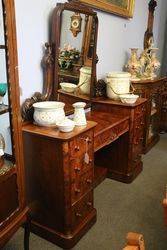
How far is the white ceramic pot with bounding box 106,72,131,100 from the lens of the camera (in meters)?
2.77

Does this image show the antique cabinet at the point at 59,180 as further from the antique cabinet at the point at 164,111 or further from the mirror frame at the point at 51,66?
the antique cabinet at the point at 164,111

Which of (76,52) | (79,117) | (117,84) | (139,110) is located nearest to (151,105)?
(139,110)

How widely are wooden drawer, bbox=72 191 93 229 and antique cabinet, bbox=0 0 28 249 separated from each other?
1.40 feet

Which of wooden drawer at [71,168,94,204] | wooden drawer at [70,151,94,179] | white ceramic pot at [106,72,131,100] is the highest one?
white ceramic pot at [106,72,131,100]

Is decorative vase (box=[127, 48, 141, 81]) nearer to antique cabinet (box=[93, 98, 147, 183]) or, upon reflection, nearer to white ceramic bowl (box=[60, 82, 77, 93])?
antique cabinet (box=[93, 98, 147, 183])

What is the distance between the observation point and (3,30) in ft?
4.52

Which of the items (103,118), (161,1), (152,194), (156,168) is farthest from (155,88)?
(161,1)

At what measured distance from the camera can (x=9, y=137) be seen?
158 centimetres

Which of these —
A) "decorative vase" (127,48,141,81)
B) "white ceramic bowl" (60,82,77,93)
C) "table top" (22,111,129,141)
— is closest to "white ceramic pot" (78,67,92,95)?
"white ceramic bowl" (60,82,77,93)

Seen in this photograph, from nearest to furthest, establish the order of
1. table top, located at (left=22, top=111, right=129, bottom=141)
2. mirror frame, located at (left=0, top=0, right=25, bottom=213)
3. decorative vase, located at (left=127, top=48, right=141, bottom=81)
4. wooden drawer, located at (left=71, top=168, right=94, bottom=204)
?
mirror frame, located at (left=0, top=0, right=25, bottom=213) → table top, located at (left=22, top=111, right=129, bottom=141) → wooden drawer, located at (left=71, top=168, right=94, bottom=204) → decorative vase, located at (left=127, top=48, right=141, bottom=81)

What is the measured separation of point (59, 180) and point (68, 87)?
0.87 m

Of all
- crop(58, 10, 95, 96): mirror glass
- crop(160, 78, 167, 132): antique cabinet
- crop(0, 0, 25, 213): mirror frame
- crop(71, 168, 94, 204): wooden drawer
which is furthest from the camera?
crop(160, 78, 167, 132): antique cabinet

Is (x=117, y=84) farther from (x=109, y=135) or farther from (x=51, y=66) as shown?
(x=51, y=66)

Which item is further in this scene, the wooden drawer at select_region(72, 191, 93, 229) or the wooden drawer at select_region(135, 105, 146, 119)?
the wooden drawer at select_region(135, 105, 146, 119)
